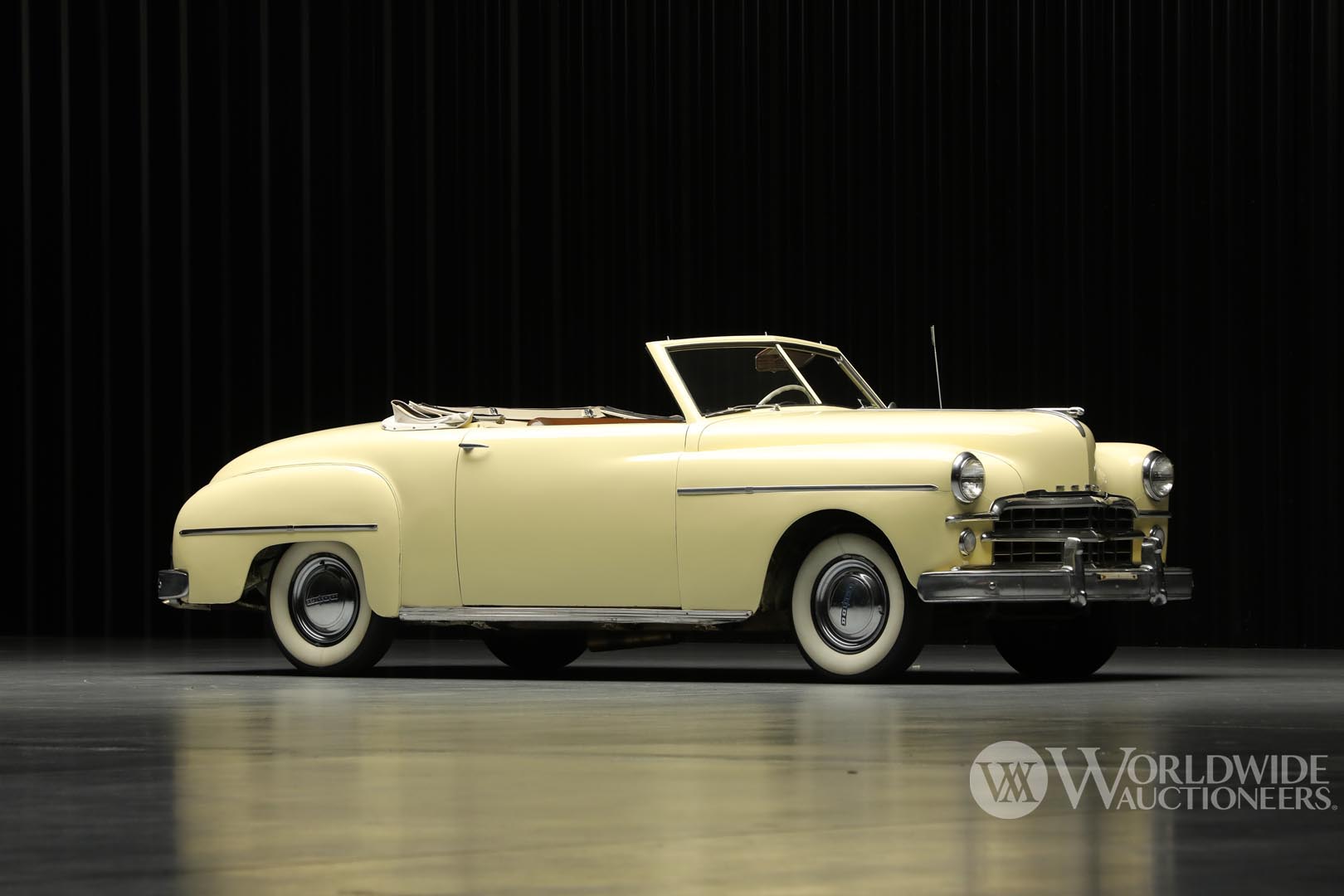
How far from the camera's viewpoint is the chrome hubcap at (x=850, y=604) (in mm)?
9805

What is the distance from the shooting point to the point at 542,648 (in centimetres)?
1187

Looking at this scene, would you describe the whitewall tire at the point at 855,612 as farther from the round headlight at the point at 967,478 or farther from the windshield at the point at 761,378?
the windshield at the point at 761,378

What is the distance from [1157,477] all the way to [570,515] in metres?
2.75

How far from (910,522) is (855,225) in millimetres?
6022

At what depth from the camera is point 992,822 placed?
16.0 feet

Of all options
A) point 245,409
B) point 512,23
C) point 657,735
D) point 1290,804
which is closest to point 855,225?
point 512,23

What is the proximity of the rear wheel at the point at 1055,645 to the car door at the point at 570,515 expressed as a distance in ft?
5.67

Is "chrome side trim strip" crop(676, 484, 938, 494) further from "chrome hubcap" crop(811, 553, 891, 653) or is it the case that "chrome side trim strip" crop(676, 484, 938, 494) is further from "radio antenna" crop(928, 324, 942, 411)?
"radio antenna" crop(928, 324, 942, 411)

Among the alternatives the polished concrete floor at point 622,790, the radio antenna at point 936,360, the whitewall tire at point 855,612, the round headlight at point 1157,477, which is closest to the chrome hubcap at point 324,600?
the polished concrete floor at point 622,790

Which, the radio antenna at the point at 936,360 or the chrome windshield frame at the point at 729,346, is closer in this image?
the chrome windshield frame at the point at 729,346

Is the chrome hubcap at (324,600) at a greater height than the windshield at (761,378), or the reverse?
the windshield at (761,378)

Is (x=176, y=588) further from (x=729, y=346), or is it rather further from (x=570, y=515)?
(x=729, y=346)

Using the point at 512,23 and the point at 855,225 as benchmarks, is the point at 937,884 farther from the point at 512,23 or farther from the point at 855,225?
the point at 512,23

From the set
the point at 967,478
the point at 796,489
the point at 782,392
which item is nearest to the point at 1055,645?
the point at 967,478
